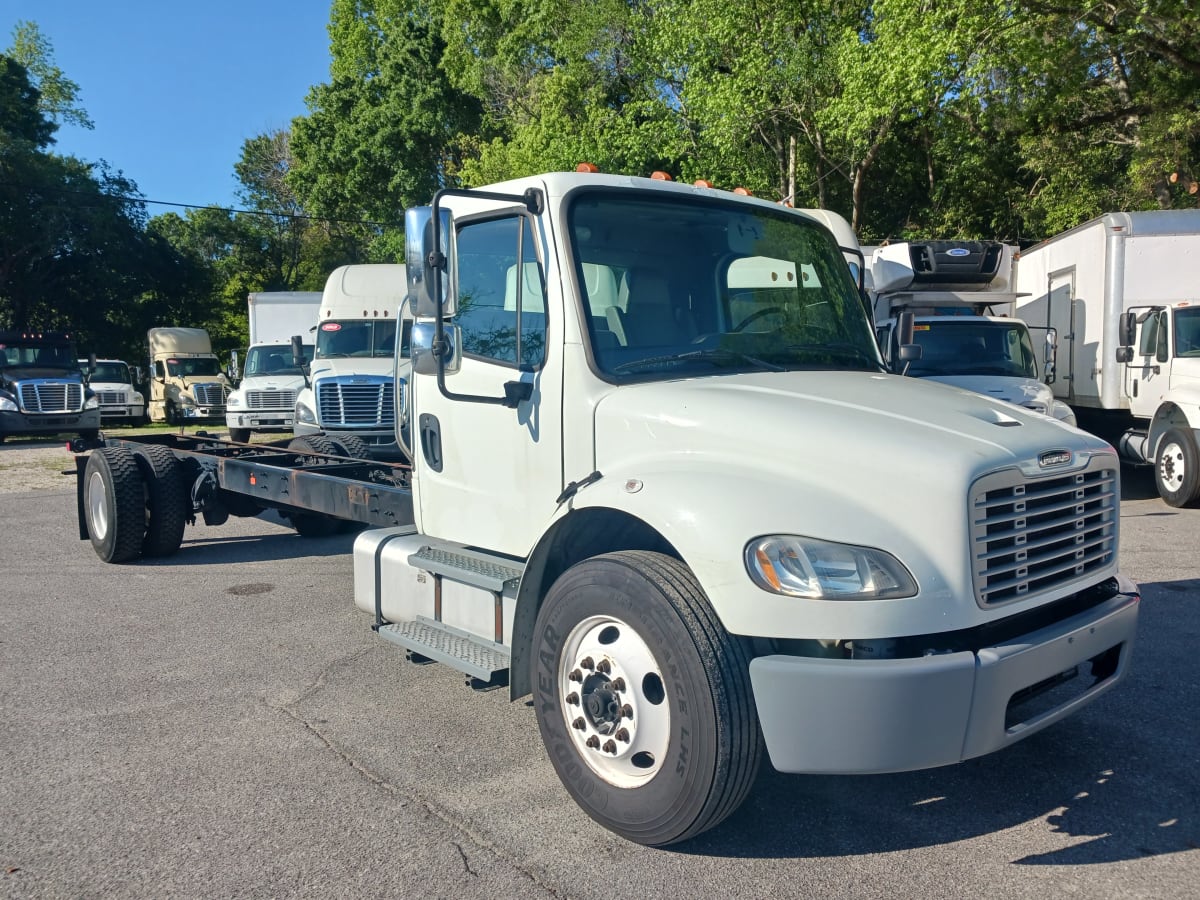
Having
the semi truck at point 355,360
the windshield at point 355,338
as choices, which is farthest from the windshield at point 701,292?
the windshield at point 355,338

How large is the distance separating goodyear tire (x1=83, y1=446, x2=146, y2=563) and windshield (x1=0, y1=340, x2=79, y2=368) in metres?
18.0

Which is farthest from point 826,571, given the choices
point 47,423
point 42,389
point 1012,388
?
point 42,389

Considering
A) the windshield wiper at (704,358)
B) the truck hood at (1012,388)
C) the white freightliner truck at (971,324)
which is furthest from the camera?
the white freightliner truck at (971,324)

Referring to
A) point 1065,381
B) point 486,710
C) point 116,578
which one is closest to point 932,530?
point 486,710

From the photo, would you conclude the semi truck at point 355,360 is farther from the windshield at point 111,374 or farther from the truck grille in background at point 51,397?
the windshield at point 111,374

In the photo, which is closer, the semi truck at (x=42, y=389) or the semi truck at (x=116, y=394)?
the semi truck at (x=42, y=389)

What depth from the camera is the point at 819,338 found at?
439 centimetres

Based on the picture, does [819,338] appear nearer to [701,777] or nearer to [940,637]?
[940,637]

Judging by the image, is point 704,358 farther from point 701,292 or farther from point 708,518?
point 708,518

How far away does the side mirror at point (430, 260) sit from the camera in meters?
4.06

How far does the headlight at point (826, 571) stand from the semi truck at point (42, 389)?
23.2 m

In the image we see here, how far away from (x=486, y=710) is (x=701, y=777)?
1962 millimetres

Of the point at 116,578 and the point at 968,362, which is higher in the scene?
the point at 968,362

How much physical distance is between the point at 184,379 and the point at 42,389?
7356mm
